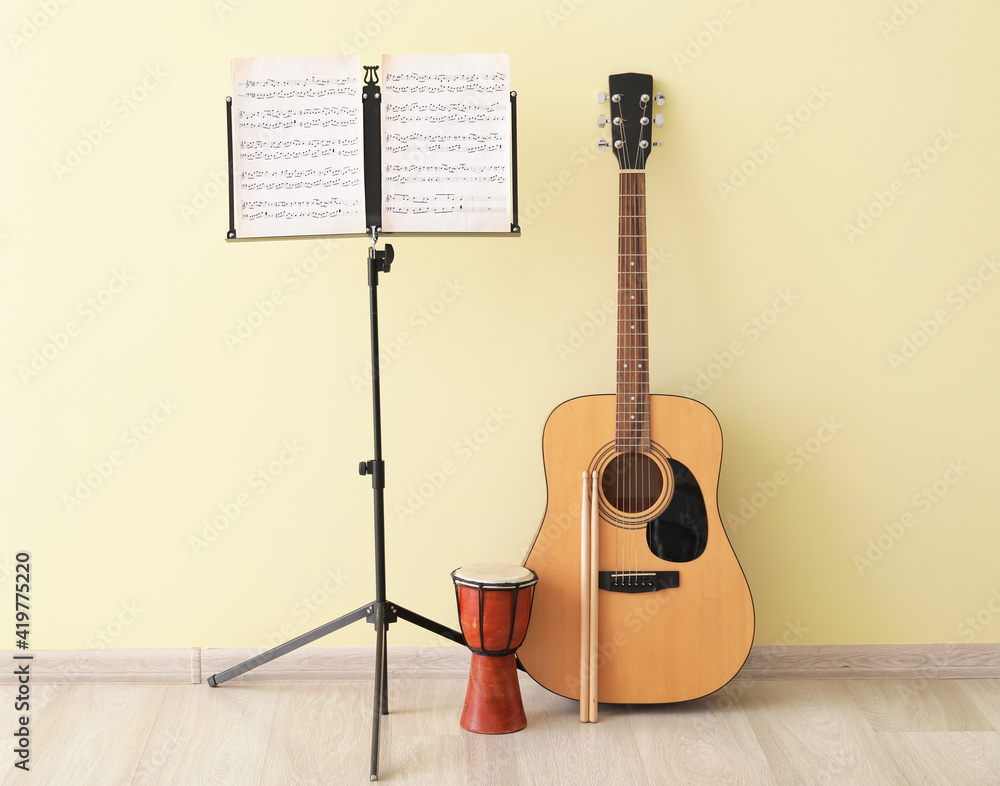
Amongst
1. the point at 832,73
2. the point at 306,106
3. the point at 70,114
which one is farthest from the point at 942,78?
the point at 70,114

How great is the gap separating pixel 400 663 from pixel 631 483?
30.7 inches

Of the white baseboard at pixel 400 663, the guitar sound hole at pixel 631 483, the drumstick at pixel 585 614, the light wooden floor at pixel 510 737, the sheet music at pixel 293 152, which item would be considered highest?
the sheet music at pixel 293 152

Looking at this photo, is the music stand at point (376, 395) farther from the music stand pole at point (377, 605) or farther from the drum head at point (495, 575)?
the drum head at point (495, 575)

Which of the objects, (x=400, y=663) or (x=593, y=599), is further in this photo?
(x=400, y=663)

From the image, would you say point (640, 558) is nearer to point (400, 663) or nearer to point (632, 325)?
point (632, 325)

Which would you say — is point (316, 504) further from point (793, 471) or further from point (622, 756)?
point (793, 471)

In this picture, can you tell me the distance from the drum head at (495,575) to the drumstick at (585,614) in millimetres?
129

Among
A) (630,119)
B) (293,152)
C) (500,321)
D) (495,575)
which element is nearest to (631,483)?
(495,575)

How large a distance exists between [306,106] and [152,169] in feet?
1.84

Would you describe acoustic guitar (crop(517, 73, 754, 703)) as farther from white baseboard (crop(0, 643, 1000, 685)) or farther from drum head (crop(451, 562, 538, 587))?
white baseboard (crop(0, 643, 1000, 685))

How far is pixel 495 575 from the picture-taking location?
2.02 m

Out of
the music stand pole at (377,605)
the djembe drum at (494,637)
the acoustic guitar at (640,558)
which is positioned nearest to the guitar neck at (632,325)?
the acoustic guitar at (640,558)

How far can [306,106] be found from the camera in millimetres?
1906

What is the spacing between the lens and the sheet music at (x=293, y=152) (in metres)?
1.90
